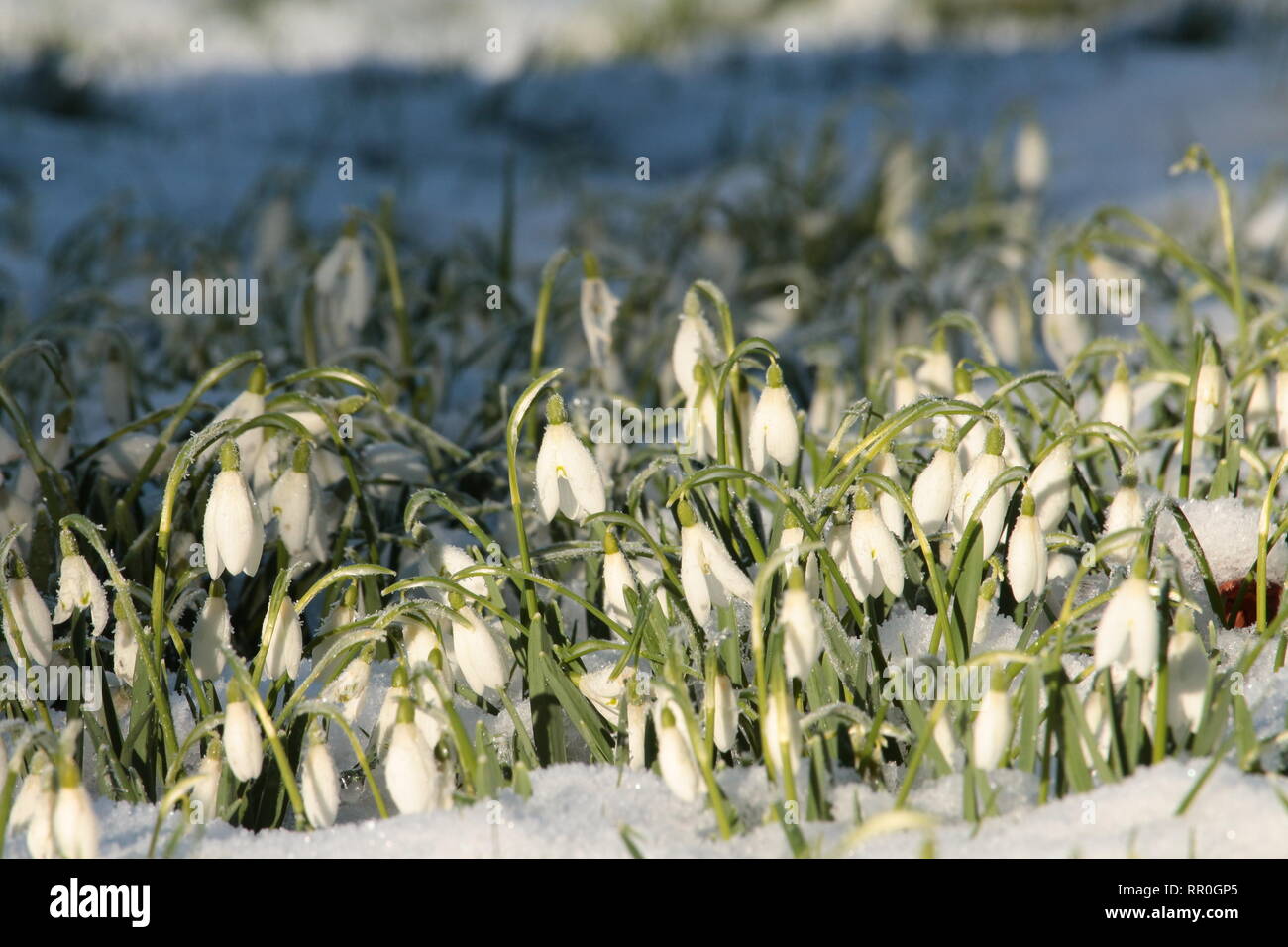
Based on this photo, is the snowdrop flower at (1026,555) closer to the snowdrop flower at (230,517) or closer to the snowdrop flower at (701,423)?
the snowdrop flower at (701,423)

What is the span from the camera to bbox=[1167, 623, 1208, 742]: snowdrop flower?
1.32 m

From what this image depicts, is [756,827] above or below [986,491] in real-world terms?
below

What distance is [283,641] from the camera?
1.54 metres

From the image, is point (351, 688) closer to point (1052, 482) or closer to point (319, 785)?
point (319, 785)

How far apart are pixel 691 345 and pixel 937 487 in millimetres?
434

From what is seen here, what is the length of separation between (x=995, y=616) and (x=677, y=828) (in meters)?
0.56

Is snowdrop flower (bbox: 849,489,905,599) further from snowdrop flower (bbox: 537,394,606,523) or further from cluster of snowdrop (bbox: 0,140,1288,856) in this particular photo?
snowdrop flower (bbox: 537,394,606,523)

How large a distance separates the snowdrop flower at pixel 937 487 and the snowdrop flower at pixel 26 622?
100 centimetres

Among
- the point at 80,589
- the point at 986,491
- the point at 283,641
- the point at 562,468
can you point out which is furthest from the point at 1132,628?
the point at 80,589

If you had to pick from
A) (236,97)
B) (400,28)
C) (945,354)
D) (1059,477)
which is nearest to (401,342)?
(945,354)

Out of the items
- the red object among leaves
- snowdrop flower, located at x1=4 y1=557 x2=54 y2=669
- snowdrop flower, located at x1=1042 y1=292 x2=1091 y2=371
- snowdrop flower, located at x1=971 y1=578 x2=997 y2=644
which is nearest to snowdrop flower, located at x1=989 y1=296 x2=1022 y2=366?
snowdrop flower, located at x1=1042 y1=292 x2=1091 y2=371

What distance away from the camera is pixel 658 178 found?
514cm

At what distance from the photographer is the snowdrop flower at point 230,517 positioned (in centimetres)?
147

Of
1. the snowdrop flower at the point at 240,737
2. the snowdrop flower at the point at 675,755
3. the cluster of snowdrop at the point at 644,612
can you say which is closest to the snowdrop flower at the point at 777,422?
the cluster of snowdrop at the point at 644,612
